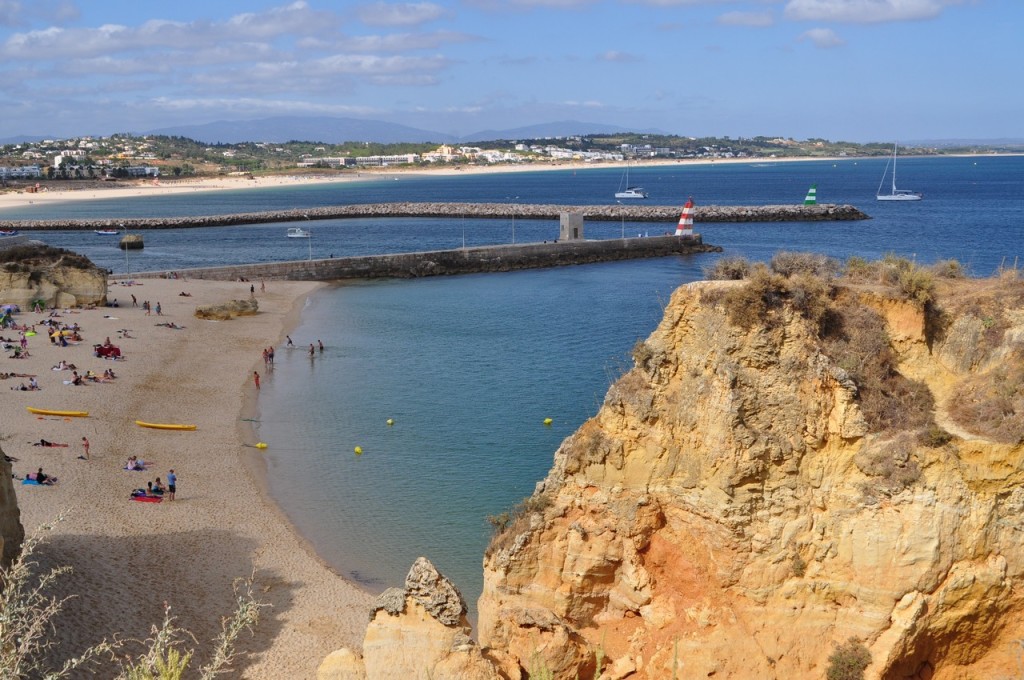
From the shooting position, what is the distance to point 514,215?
10956 centimetres

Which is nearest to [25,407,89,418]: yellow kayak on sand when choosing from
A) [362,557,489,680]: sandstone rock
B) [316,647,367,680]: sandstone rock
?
[316,647,367,680]: sandstone rock

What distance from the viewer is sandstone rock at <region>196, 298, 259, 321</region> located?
161 ft

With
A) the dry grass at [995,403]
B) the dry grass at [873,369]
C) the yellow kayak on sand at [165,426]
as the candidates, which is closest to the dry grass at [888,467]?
the dry grass at [873,369]

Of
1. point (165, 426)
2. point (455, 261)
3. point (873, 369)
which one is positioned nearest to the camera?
point (873, 369)

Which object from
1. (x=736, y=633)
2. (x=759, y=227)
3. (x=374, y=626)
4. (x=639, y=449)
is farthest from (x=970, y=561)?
(x=759, y=227)

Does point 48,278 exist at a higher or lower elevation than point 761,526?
higher

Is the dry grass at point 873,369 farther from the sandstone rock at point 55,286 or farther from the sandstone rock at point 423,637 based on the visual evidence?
the sandstone rock at point 55,286

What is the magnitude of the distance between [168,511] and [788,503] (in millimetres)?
17648

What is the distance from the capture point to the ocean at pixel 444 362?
76.6 ft

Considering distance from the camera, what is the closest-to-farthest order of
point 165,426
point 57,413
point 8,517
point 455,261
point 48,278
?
1. point 8,517
2. point 165,426
3. point 57,413
4. point 48,278
5. point 455,261

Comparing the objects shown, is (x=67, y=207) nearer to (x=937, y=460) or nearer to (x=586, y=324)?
(x=586, y=324)

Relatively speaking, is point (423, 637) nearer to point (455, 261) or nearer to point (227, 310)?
point (227, 310)

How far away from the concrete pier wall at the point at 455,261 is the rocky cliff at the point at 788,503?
5636cm

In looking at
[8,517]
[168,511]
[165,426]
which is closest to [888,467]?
[8,517]
